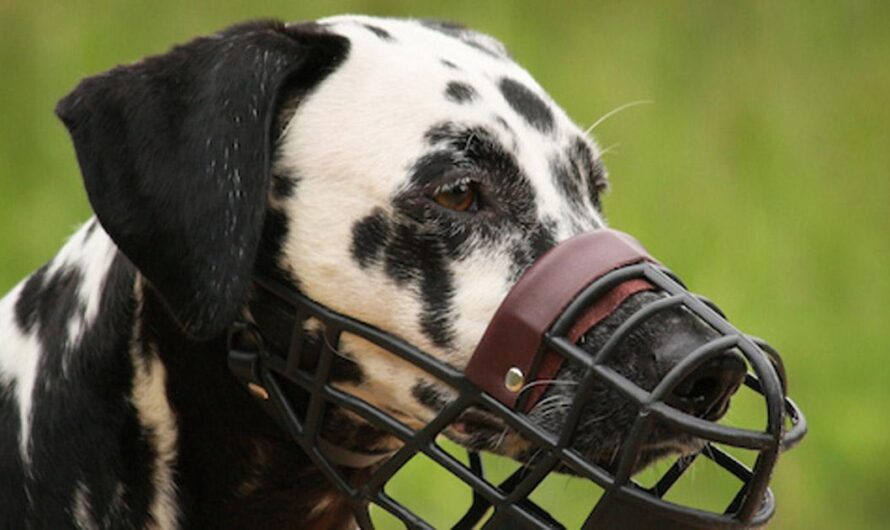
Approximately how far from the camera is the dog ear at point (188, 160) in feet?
9.87

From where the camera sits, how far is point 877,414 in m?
6.21

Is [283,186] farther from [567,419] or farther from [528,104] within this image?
[567,419]

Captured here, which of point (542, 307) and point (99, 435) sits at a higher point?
point (542, 307)

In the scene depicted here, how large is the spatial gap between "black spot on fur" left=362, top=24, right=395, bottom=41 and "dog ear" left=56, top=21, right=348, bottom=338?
0.65 ft

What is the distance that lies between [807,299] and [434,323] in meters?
3.68

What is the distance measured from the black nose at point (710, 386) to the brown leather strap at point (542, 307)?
0.17m

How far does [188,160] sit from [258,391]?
0.41m

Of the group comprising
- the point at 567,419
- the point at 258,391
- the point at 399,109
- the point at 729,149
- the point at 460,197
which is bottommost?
the point at 729,149

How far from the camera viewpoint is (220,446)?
3250 millimetres

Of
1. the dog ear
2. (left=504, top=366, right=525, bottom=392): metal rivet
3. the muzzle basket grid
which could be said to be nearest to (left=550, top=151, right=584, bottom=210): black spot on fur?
the muzzle basket grid

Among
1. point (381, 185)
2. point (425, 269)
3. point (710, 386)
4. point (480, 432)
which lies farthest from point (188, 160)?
point (710, 386)

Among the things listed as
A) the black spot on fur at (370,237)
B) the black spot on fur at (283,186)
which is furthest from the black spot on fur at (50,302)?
the black spot on fur at (370,237)

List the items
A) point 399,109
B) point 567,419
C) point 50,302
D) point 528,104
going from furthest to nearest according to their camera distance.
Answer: point 50,302, point 528,104, point 399,109, point 567,419

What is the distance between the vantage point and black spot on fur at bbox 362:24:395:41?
3.30m
